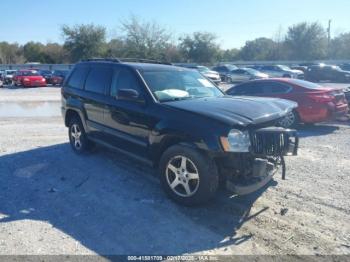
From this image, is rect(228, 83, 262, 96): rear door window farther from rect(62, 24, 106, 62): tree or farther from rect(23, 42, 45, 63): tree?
rect(23, 42, 45, 63): tree

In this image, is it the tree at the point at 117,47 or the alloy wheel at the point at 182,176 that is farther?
the tree at the point at 117,47

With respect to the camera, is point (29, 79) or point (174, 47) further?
point (174, 47)

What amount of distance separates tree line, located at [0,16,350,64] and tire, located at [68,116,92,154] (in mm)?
42658

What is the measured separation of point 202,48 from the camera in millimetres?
57281

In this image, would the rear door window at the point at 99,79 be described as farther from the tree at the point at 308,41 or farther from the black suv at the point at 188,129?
the tree at the point at 308,41

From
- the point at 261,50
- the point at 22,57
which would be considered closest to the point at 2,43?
the point at 22,57

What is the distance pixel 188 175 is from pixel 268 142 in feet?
3.58

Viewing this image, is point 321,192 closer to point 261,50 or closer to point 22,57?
point 261,50

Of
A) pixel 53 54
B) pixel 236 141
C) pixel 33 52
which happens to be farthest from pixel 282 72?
pixel 33 52

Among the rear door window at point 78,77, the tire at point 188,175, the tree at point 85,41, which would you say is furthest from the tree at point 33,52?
the tire at point 188,175

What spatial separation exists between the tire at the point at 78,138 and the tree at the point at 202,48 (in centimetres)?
5215

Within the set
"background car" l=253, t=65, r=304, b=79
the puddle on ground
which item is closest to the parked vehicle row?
the puddle on ground

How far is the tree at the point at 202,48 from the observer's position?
188 feet

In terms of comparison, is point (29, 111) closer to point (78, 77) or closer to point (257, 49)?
point (78, 77)
